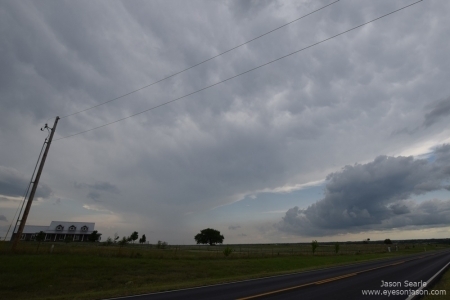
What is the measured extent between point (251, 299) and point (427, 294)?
7.28 m

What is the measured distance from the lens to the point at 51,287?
→ 16078 mm

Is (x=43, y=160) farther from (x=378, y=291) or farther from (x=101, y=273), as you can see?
(x=378, y=291)

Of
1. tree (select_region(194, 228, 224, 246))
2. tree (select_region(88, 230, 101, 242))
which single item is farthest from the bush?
tree (select_region(194, 228, 224, 246))

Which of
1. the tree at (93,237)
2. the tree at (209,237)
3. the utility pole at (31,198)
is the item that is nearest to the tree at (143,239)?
the tree at (93,237)

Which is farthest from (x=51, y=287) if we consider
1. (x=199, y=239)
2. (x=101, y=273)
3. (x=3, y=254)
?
(x=199, y=239)

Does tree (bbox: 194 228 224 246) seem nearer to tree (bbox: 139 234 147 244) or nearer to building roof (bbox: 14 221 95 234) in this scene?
tree (bbox: 139 234 147 244)

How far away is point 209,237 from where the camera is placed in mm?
135625

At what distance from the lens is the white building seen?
4031 inches

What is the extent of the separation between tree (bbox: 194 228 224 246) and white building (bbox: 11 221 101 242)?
5013 cm

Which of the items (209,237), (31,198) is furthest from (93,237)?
(31,198)

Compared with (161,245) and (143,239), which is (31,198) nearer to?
(161,245)

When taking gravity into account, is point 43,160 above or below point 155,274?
above

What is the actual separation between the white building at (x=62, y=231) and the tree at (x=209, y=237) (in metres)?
50.1

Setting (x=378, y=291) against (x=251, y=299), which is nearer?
(x=251, y=299)
